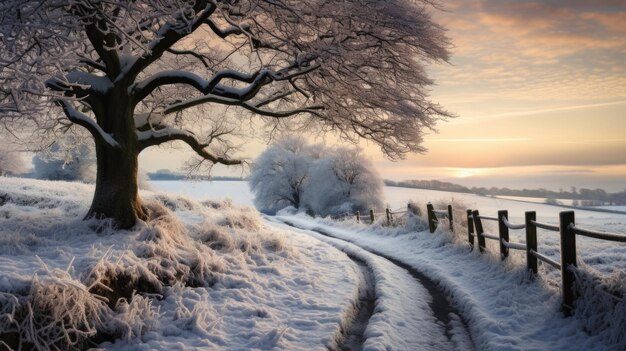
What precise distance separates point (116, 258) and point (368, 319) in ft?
14.5

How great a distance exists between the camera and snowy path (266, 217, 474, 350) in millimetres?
6004

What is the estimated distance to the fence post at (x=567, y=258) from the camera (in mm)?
6281

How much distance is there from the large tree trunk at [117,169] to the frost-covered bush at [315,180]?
34955 mm

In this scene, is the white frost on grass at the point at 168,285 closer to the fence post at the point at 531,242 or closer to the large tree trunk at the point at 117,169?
the large tree trunk at the point at 117,169

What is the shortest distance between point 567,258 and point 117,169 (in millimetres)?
9220

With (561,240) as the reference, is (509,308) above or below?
below

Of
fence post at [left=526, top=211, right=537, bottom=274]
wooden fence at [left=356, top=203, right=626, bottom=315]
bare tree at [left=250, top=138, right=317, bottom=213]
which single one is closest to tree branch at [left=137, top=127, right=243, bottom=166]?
wooden fence at [left=356, top=203, right=626, bottom=315]

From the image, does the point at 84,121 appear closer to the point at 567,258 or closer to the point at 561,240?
the point at 561,240

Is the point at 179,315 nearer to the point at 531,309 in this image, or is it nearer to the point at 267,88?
the point at 531,309

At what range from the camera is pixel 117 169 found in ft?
31.9

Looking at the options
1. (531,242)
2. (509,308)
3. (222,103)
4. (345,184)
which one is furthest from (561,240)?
(345,184)

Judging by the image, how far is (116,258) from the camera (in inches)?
273

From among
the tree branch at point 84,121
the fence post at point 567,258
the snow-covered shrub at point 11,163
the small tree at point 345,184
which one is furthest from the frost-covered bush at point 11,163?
the fence post at point 567,258

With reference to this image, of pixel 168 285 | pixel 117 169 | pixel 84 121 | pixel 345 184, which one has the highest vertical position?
pixel 84 121
